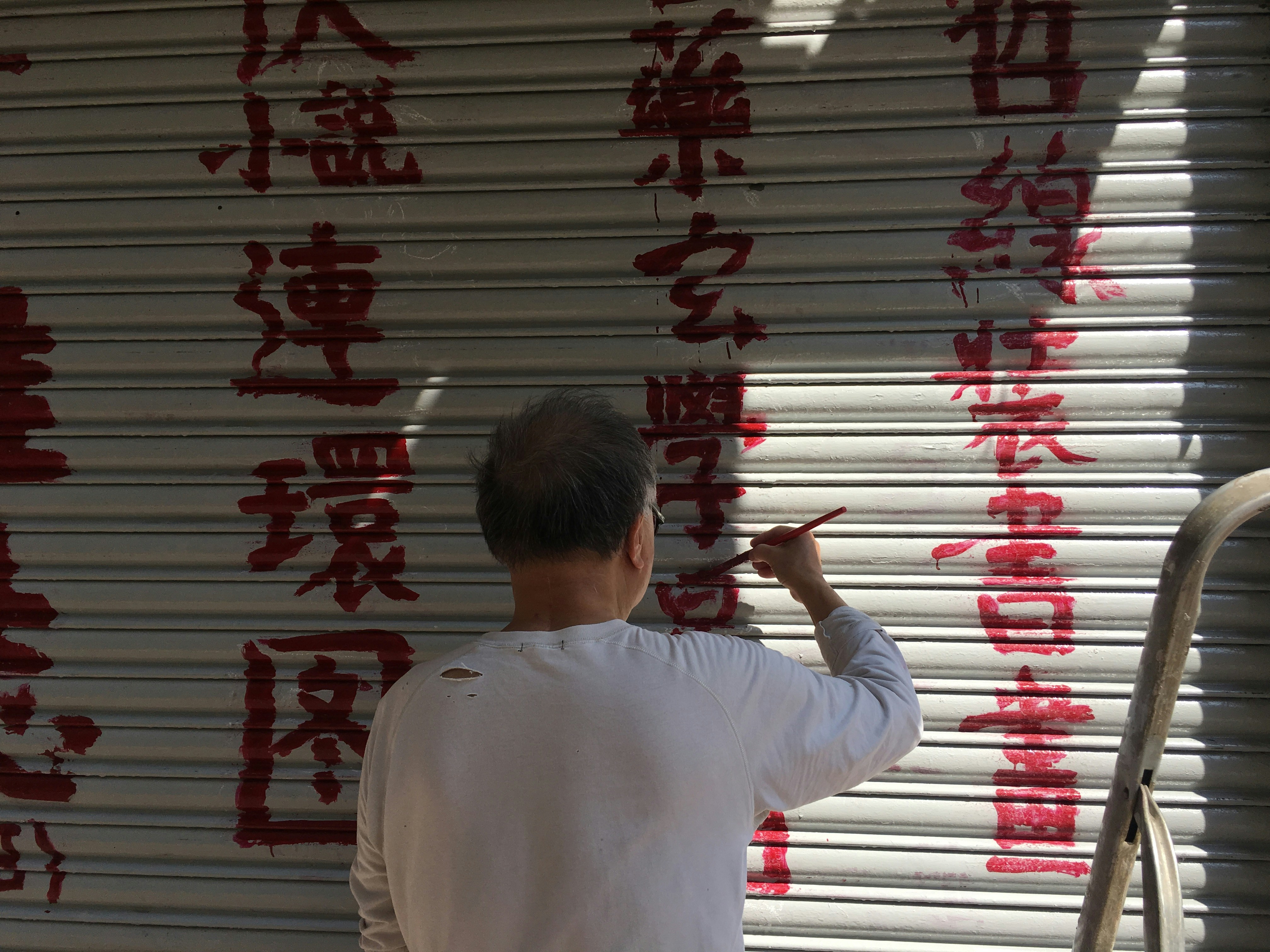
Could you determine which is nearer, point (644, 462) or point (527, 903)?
point (527, 903)

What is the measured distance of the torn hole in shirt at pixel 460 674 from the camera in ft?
4.76

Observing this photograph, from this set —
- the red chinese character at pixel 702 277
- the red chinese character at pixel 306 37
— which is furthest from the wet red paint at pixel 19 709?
the red chinese character at pixel 702 277

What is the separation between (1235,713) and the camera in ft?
7.84

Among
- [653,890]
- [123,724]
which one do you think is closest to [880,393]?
[653,890]

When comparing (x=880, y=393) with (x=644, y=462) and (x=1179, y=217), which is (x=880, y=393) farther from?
(x=644, y=462)

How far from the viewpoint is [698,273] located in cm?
250

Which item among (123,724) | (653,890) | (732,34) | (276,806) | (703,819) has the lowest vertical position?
(276,806)

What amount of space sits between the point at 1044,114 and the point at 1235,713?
6.01 ft

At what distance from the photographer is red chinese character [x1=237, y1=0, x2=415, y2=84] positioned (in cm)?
257

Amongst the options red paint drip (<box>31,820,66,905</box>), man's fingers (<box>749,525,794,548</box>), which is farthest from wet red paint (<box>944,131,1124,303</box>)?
red paint drip (<box>31,820,66,905</box>)

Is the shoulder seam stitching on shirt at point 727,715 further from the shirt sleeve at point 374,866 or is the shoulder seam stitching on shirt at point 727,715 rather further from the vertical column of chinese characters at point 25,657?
the vertical column of chinese characters at point 25,657

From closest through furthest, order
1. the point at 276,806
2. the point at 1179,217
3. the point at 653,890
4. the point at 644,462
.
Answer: the point at 653,890, the point at 644,462, the point at 1179,217, the point at 276,806

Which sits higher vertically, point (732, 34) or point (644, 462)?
point (732, 34)

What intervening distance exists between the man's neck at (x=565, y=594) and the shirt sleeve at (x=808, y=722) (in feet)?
0.84
